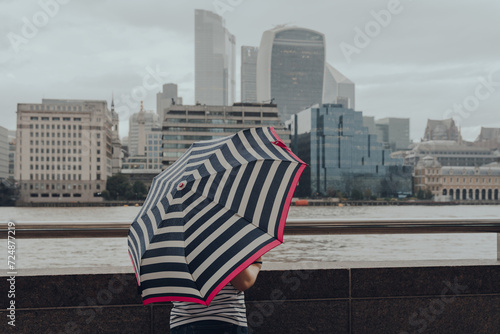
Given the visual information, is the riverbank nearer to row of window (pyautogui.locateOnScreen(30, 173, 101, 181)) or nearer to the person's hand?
row of window (pyautogui.locateOnScreen(30, 173, 101, 181))

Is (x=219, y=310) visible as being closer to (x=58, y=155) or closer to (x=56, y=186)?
(x=56, y=186)

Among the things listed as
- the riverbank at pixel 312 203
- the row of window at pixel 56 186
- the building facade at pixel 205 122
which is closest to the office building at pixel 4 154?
the row of window at pixel 56 186

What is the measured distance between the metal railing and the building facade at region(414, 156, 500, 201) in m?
144

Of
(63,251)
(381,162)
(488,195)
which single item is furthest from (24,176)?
(488,195)

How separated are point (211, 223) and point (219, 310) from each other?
15.3 inches

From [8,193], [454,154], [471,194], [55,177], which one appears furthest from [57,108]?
[454,154]

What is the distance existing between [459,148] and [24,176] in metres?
131

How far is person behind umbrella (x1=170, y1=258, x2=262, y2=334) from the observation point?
2344mm

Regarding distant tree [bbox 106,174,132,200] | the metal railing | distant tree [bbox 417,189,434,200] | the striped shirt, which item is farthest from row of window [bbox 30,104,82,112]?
the striped shirt

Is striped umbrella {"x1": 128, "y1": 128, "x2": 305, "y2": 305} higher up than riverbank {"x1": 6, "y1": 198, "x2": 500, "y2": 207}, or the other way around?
striped umbrella {"x1": 128, "y1": 128, "x2": 305, "y2": 305}

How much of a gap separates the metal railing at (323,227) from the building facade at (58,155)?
425 feet

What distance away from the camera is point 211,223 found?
Answer: 7.67 ft

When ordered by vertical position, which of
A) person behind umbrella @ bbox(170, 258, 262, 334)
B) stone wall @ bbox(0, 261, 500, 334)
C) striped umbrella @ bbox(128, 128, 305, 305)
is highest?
striped umbrella @ bbox(128, 128, 305, 305)

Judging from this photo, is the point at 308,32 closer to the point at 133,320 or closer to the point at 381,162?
the point at 381,162
